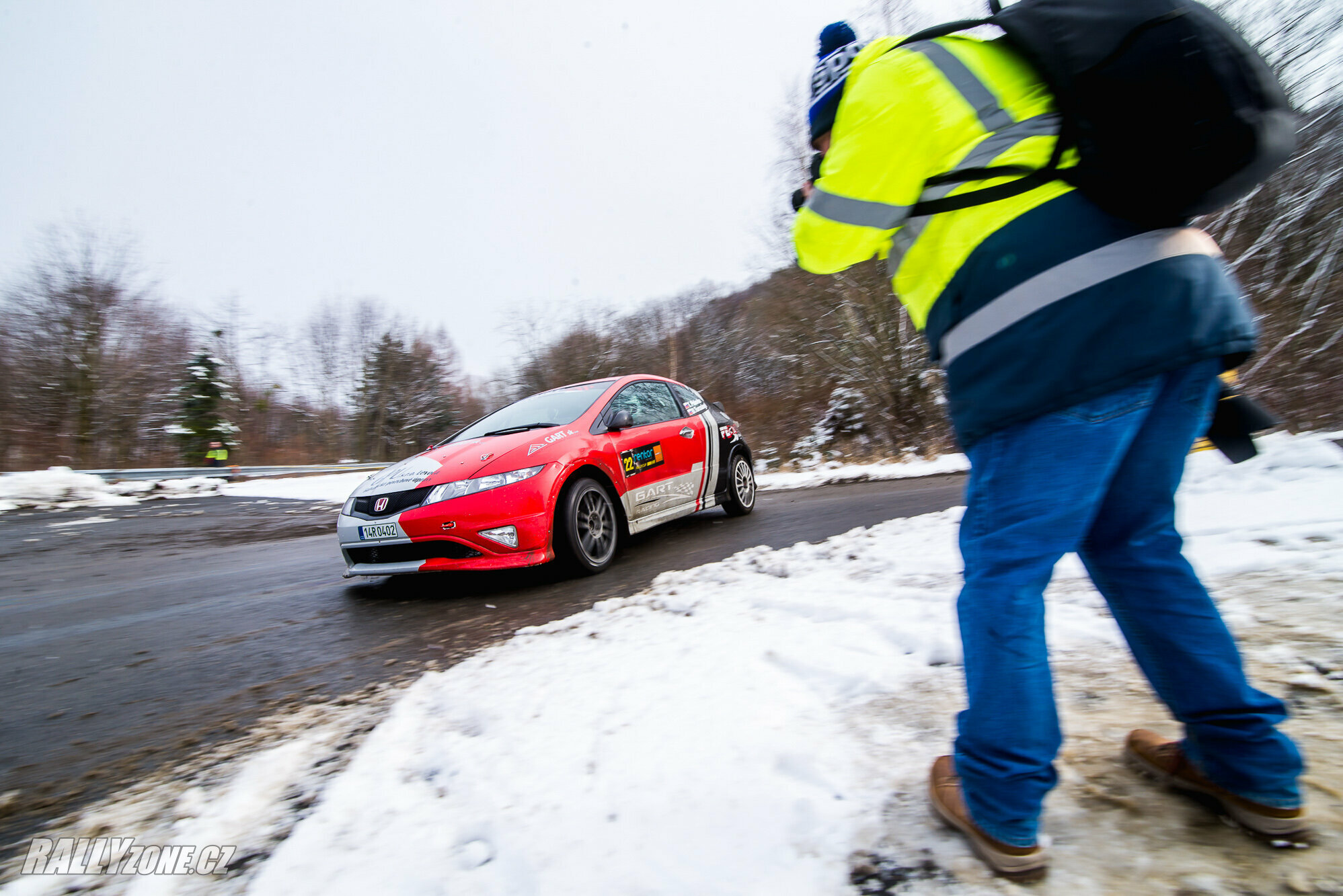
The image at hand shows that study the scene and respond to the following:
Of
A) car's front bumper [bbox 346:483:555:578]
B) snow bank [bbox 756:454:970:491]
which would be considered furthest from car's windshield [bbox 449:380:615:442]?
snow bank [bbox 756:454:970:491]

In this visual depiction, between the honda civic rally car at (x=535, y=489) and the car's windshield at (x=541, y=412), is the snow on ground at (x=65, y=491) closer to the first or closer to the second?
the car's windshield at (x=541, y=412)

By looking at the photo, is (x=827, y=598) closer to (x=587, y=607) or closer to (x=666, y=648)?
(x=666, y=648)

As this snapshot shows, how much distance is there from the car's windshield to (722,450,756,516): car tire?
5.66 feet

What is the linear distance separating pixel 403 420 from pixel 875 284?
110ft

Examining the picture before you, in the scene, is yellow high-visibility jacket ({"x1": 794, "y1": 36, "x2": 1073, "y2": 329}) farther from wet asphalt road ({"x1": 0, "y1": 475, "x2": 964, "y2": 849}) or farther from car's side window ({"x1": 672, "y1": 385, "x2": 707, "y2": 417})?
car's side window ({"x1": 672, "y1": 385, "x2": 707, "y2": 417})

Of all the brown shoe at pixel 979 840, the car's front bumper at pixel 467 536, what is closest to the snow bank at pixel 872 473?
the car's front bumper at pixel 467 536

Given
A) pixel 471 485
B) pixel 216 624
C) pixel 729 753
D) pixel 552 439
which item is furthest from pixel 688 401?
pixel 729 753

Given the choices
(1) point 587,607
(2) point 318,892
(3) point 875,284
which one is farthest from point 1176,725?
(3) point 875,284

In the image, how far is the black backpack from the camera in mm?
1148

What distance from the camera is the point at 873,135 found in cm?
135

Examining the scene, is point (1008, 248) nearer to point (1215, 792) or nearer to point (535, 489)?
point (1215, 792)

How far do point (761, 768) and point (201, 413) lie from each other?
1278 inches

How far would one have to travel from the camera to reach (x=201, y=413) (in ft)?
90.6

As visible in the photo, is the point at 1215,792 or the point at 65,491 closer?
the point at 1215,792
